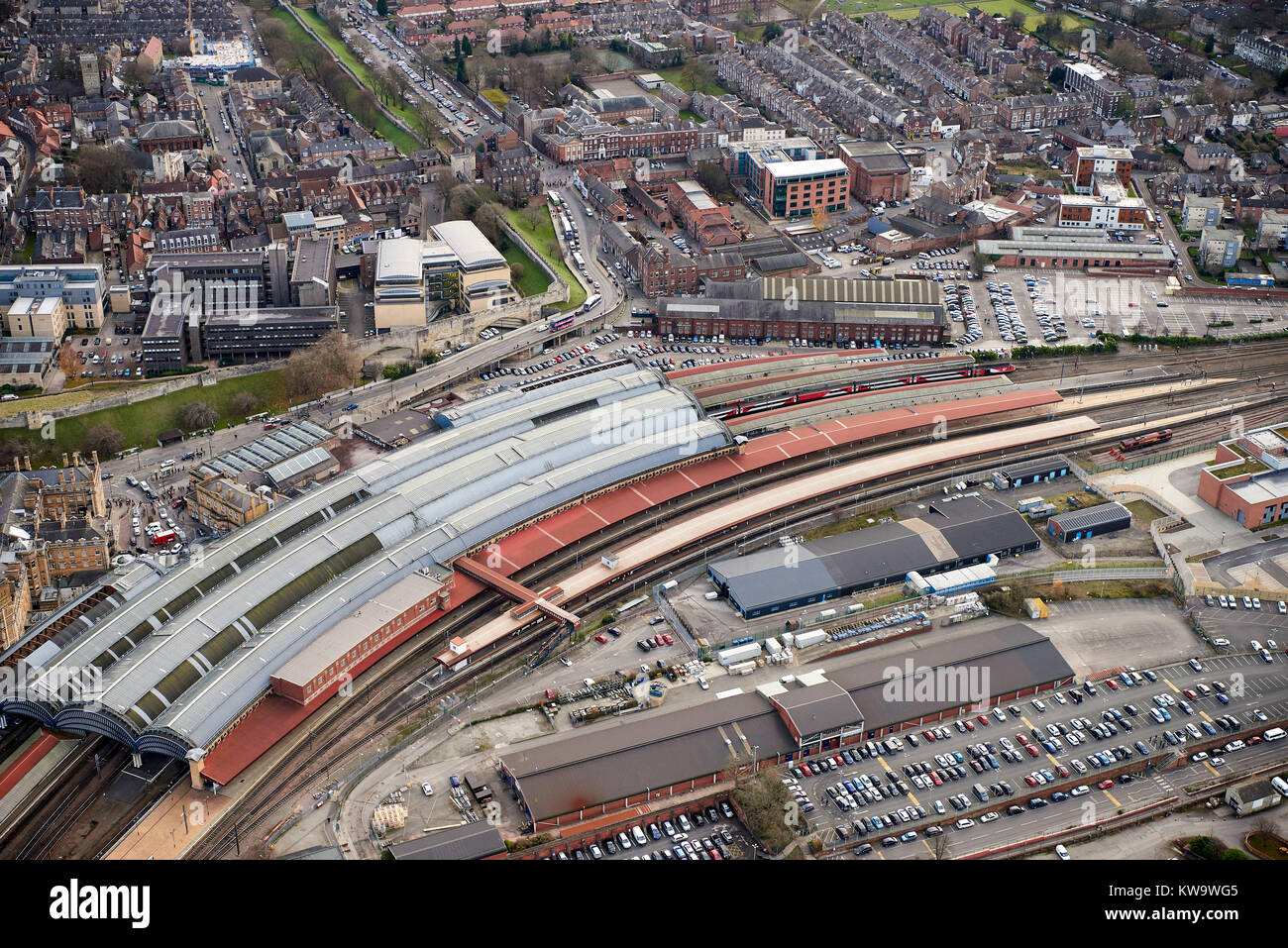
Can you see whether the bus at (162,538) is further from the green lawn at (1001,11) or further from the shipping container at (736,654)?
the green lawn at (1001,11)

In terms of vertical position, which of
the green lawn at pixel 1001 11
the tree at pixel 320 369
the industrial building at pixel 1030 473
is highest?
the green lawn at pixel 1001 11

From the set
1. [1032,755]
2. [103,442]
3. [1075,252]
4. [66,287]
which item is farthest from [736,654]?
[1075,252]

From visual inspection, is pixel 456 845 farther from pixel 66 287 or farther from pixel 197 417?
pixel 66 287

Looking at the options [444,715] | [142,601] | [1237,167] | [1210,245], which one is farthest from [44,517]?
[1237,167]

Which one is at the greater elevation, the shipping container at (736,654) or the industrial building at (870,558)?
the industrial building at (870,558)

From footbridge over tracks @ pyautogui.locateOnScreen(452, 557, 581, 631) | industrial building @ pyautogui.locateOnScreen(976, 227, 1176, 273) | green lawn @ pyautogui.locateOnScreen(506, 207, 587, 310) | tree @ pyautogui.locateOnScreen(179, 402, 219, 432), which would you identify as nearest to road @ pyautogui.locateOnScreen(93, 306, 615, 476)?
tree @ pyautogui.locateOnScreen(179, 402, 219, 432)

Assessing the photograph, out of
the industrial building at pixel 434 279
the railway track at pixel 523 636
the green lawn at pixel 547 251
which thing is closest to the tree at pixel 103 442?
the industrial building at pixel 434 279
